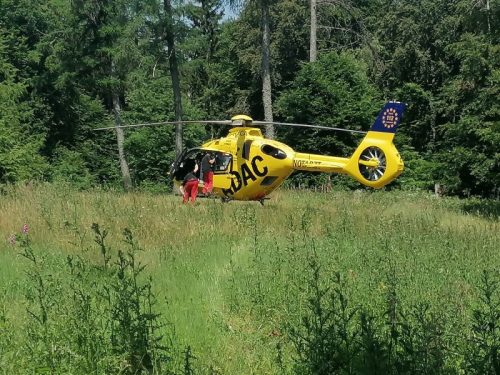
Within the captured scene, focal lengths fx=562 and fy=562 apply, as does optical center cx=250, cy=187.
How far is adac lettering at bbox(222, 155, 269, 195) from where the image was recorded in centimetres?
1273

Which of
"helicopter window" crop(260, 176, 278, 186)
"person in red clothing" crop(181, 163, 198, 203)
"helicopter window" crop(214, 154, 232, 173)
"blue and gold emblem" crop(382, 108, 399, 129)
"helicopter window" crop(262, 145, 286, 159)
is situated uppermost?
"blue and gold emblem" crop(382, 108, 399, 129)

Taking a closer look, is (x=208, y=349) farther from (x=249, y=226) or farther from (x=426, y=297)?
(x=249, y=226)

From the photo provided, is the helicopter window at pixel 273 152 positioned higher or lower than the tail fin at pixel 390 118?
lower

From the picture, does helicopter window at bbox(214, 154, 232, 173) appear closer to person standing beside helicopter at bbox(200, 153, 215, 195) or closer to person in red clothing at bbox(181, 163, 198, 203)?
person standing beside helicopter at bbox(200, 153, 215, 195)

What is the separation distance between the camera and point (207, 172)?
13.6 m

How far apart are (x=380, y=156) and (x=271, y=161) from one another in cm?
243

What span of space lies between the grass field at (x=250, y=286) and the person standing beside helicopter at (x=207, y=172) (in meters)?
2.03

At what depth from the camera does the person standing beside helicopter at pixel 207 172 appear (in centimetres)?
1355

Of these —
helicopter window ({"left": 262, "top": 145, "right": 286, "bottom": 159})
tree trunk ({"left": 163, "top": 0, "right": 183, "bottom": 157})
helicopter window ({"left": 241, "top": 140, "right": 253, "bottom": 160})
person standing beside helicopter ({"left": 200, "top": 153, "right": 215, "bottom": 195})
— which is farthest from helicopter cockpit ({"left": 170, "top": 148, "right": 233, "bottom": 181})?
tree trunk ({"left": 163, "top": 0, "right": 183, "bottom": 157})

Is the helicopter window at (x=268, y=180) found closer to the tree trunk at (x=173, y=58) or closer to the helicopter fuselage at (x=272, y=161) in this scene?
the helicopter fuselage at (x=272, y=161)

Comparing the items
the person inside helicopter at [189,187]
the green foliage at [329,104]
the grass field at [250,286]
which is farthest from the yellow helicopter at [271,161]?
the green foliage at [329,104]

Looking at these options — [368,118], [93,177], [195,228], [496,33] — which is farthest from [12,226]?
[93,177]

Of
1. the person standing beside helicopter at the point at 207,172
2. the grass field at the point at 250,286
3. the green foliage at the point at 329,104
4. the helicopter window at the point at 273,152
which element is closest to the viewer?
the grass field at the point at 250,286

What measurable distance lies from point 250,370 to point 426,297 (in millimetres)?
2171
